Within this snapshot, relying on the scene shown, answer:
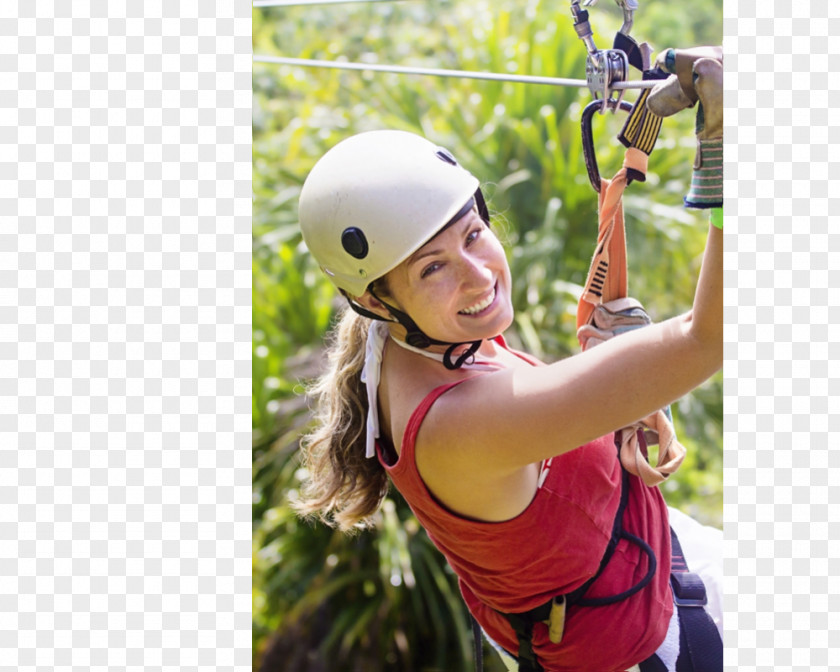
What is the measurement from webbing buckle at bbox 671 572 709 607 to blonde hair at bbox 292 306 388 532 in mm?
659

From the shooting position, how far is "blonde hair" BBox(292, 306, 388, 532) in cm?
198

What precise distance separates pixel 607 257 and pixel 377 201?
502mm

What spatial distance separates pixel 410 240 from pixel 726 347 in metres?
0.57

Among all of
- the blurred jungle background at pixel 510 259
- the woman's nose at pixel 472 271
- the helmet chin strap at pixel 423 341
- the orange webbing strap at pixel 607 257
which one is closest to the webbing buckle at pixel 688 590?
the orange webbing strap at pixel 607 257

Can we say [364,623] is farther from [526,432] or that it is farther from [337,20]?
[337,20]

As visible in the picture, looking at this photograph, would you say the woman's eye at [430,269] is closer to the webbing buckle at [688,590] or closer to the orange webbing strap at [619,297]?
the orange webbing strap at [619,297]

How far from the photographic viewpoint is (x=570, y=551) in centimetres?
178

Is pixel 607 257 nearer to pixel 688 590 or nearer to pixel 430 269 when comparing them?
pixel 430 269

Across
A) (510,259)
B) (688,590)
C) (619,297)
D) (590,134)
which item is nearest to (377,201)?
(590,134)

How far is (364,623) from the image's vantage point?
170 inches

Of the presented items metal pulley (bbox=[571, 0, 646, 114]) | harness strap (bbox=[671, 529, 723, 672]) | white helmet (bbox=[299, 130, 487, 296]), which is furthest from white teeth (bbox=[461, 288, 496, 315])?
harness strap (bbox=[671, 529, 723, 672])

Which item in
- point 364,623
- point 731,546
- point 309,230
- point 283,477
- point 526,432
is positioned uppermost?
point 309,230

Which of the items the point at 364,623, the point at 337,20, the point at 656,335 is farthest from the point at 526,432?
the point at 337,20

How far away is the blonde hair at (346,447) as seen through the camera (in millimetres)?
1979
